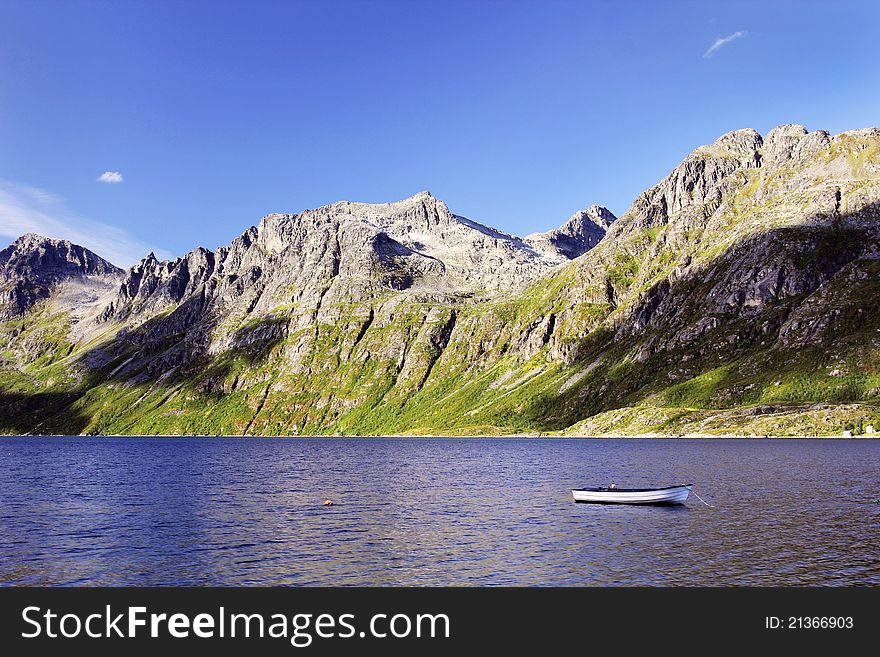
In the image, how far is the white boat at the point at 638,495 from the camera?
8069 centimetres

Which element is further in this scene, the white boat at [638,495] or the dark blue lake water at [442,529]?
the white boat at [638,495]

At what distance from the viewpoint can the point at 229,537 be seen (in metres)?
63.0

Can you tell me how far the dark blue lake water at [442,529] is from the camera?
157ft

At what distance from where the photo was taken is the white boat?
80688 mm

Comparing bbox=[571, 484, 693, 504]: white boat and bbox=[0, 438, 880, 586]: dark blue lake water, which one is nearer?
bbox=[0, 438, 880, 586]: dark blue lake water

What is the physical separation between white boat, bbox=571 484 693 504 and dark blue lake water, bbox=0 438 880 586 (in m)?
1.69

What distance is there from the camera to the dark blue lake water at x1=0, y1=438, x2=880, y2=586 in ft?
157

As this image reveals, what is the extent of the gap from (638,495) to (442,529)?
29.1 meters

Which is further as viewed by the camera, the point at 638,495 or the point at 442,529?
the point at 638,495

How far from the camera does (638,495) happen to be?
8144 centimetres

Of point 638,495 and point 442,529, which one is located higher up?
point 638,495

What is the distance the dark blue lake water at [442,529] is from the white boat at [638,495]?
5.54 ft
